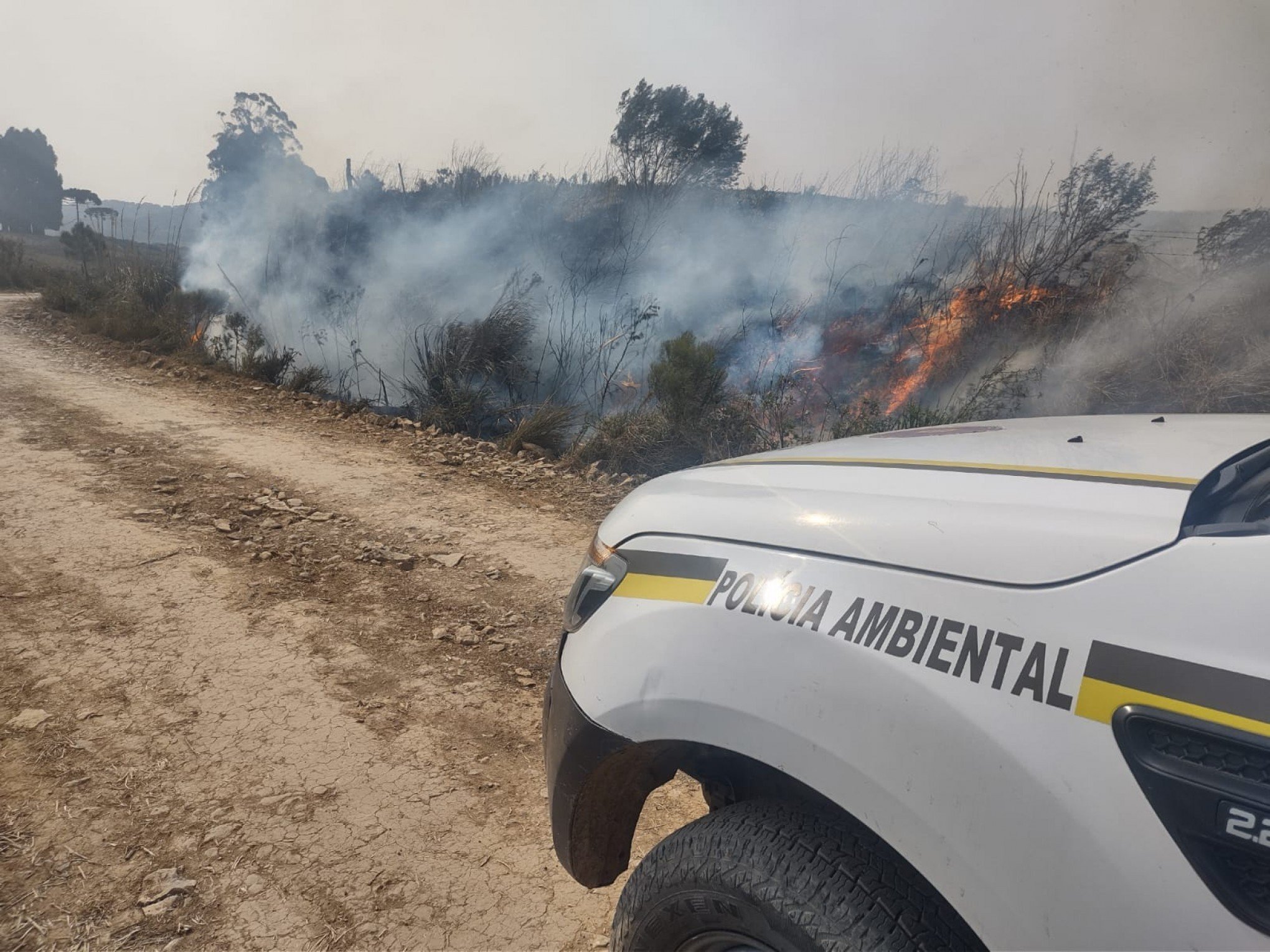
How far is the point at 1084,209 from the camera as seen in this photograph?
8195 mm

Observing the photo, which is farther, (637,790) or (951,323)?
(951,323)

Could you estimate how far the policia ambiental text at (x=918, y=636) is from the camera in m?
0.96

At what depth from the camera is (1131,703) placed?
2.90ft

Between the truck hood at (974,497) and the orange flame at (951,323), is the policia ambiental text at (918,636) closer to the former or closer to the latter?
the truck hood at (974,497)

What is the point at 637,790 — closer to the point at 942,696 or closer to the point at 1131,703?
the point at 942,696

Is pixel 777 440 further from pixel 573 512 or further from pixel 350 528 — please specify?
pixel 350 528

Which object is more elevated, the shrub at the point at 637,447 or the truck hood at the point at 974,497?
the truck hood at the point at 974,497

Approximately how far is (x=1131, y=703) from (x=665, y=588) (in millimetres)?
778

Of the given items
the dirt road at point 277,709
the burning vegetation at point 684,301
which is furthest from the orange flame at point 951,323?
the dirt road at point 277,709

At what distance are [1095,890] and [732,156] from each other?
13.4m

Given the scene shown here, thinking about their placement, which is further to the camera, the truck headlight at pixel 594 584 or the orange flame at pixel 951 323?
the orange flame at pixel 951 323

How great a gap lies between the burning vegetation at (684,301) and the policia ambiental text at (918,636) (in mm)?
5514

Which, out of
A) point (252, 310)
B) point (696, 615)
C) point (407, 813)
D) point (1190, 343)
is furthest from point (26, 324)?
point (1190, 343)

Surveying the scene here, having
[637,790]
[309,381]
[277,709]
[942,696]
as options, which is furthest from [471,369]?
[942,696]
